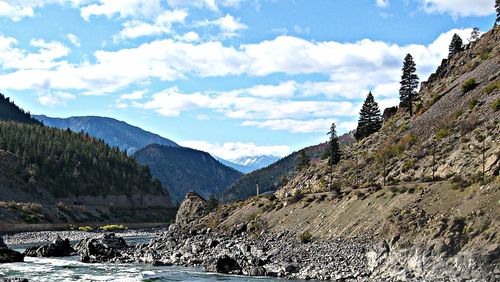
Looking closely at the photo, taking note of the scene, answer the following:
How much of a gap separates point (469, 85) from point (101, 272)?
6440 cm

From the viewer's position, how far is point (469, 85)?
8638 centimetres

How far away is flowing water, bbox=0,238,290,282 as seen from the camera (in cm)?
4885

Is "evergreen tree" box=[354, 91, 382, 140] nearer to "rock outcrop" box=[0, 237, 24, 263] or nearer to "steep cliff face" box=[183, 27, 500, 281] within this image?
"steep cliff face" box=[183, 27, 500, 281]

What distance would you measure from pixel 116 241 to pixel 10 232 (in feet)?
233

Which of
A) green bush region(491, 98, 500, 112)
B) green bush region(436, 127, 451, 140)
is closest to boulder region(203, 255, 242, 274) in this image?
green bush region(436, 127, 451, 140)

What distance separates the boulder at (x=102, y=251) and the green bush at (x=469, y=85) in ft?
193

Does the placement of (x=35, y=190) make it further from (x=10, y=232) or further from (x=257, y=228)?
(x=257, y=228)

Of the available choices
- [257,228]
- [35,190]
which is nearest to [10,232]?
[35,190]

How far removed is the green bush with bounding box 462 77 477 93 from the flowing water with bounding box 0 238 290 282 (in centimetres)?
5586

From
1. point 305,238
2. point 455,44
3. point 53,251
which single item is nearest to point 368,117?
point 455,44

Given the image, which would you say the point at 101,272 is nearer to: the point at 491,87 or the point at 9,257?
the point at 9,257

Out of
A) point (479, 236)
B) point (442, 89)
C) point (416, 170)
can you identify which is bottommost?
point (479, 236)

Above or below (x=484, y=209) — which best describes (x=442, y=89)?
above

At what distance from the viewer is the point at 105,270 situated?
54906 millimetres
